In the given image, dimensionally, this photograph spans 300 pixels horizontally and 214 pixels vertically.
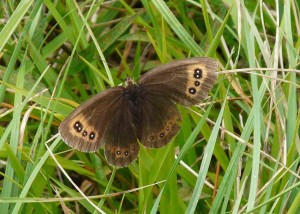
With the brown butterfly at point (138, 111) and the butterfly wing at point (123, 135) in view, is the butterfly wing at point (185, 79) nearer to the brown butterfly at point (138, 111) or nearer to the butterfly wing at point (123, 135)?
the brown butterfly at point (138, 111)

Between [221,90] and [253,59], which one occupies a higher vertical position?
[253,59]

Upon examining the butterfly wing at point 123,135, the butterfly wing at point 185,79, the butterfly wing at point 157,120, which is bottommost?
the butterfly wing at point 123,135

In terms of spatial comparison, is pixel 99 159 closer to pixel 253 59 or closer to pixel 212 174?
pixel 212 174

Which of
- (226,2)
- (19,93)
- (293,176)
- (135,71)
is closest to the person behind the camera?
(293,176)

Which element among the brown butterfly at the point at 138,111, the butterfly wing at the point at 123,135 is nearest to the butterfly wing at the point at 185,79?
Result: the brown butterfly at the point at 138,111

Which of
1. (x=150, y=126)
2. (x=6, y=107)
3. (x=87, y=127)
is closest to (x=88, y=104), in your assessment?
(x=87, y=127)

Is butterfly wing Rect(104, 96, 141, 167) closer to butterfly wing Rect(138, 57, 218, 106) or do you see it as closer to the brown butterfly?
the brown butterfly

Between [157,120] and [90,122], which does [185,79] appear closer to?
[157,120]

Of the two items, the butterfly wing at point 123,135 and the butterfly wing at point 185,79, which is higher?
the butterfly wing at point 185,79
